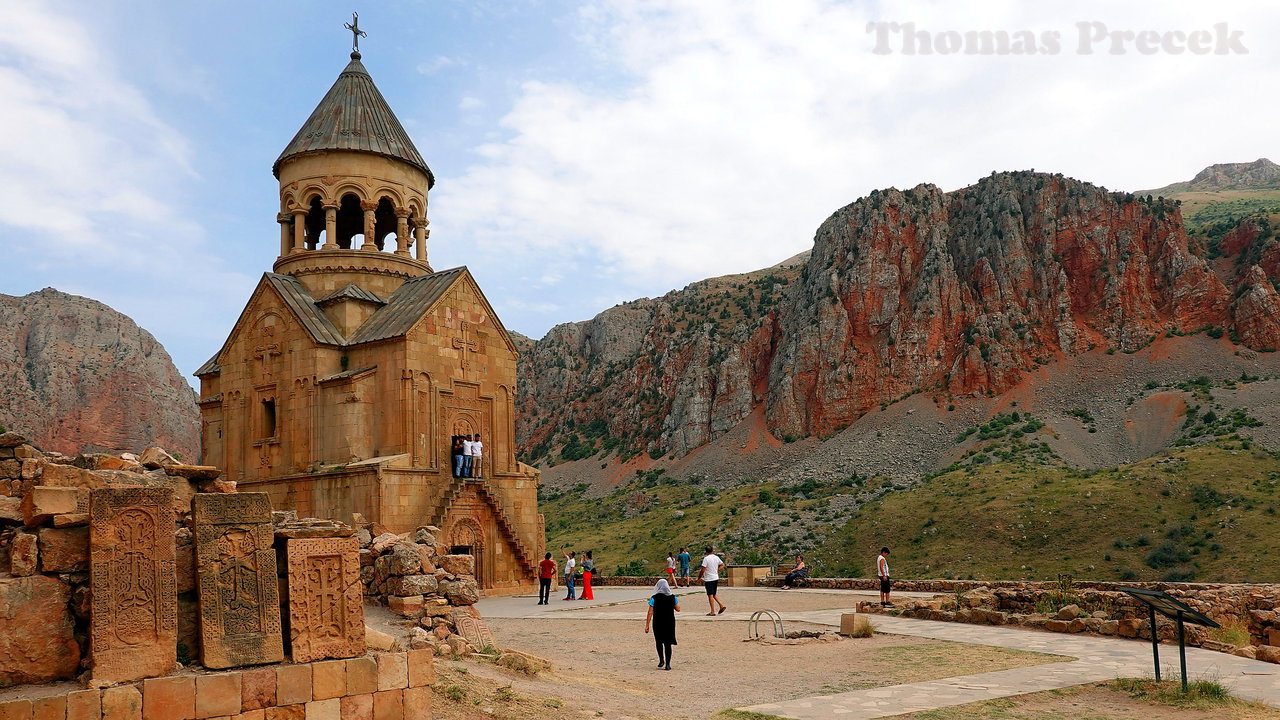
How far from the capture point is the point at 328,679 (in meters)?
6.98

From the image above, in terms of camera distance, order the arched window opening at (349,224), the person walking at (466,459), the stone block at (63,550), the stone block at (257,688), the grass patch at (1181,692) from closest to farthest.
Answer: the stone block at (63,550), the stone block at (257,688), the grass patch at (1181,692), the person walking at (466,459), the arched window opening at (349,224)

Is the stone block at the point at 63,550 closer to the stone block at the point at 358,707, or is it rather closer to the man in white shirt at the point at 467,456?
the stone block at the point at 358,707

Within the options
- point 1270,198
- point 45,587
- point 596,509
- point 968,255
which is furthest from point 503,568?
point 1270,198

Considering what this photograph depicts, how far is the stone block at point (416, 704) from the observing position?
7359 mm

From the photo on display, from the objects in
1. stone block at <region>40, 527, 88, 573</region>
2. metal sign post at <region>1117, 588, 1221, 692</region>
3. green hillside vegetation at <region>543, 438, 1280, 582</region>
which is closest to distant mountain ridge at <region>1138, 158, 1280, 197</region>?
green hillside vegetation at <region>543, 438, 1280, 582</region>

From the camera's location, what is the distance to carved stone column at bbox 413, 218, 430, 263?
83.7 feet

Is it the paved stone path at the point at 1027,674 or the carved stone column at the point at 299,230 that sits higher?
the carved stone column at the point at 299,230

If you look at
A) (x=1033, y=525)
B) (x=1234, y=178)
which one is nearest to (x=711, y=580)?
(x=1033, y=525)

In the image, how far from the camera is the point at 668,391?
76.2 meters

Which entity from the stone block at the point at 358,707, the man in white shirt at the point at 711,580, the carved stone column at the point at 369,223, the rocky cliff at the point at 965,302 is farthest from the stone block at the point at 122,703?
the rocky cliff at the point at 965,302

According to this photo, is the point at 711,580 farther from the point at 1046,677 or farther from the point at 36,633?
the point at 36,633

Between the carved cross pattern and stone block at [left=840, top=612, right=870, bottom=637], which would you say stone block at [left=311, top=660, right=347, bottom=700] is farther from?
the carved cross pattern

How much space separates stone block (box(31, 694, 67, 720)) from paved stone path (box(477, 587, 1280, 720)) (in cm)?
557

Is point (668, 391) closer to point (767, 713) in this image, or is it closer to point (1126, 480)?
point (1126, 480)
